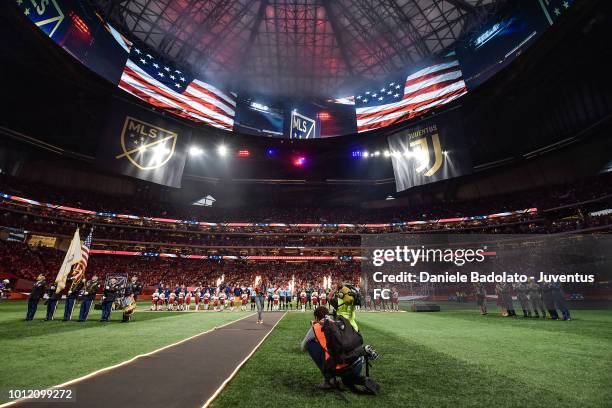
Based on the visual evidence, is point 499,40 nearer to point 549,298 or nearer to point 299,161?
point 549,298

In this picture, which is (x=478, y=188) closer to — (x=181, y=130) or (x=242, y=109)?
(x=242, y=109)

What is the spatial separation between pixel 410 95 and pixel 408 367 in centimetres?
2991

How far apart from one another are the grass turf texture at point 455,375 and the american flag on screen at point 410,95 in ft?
78.5

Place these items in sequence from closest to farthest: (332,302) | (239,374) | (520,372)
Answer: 1. (239,374)
2. (520,372)
3. (332,302)

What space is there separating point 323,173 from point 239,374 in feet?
146

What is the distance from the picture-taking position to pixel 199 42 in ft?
101

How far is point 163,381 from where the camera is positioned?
4.30 meters

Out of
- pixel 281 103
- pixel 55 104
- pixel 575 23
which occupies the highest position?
pixel 281 103

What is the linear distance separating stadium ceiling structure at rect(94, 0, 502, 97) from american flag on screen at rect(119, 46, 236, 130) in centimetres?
252

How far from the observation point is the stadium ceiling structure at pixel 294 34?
2697 centimetres

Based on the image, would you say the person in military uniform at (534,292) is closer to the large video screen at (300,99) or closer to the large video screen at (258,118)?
the large video screen at (300,99)

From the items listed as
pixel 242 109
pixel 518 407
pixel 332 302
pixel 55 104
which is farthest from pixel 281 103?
pixel 518 407

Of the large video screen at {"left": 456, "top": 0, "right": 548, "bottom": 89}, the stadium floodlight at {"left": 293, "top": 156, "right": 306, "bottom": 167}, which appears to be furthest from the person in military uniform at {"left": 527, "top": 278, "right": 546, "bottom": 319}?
the stadium floodlight at {"left": 293, "top": 156, "right": 306, "bottom": 167}

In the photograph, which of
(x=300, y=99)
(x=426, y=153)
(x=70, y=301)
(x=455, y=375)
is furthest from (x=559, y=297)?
(x=300, y=99)
